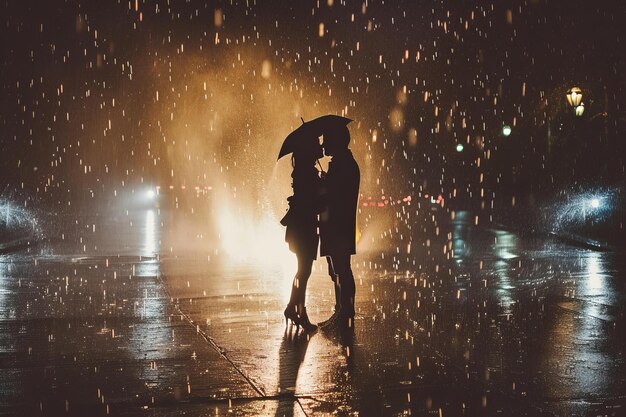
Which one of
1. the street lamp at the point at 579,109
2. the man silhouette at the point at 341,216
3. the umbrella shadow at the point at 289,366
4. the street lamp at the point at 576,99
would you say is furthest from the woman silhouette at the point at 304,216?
the street lamp at the point at 579,109

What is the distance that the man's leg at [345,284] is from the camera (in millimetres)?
9891

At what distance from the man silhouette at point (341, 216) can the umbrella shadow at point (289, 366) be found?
711 millimetres

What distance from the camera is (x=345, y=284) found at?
9.93 m

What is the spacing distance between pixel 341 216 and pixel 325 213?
168mm

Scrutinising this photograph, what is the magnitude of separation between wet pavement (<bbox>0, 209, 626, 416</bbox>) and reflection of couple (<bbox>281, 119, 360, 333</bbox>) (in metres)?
0.41

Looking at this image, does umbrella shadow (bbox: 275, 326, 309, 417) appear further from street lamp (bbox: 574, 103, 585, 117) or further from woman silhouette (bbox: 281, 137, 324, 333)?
street lamp (bbox: 574, 103, 585, 117)

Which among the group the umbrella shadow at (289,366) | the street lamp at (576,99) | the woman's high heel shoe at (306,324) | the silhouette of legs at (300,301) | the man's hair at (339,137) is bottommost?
the umbrella shadow at (289,366)

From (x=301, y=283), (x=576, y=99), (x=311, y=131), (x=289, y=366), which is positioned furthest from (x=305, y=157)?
(x=576, y=99)

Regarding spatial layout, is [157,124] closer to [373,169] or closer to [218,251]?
[373,169]

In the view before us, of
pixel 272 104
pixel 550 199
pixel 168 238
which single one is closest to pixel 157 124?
pixel 272 104

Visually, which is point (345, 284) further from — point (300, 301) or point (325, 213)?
point (325, 213)

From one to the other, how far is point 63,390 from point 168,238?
20028 mm

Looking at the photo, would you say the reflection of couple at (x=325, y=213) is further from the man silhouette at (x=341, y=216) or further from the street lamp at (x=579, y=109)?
the street lamp at (x=579, y=109)

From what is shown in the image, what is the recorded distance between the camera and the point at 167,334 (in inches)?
368
